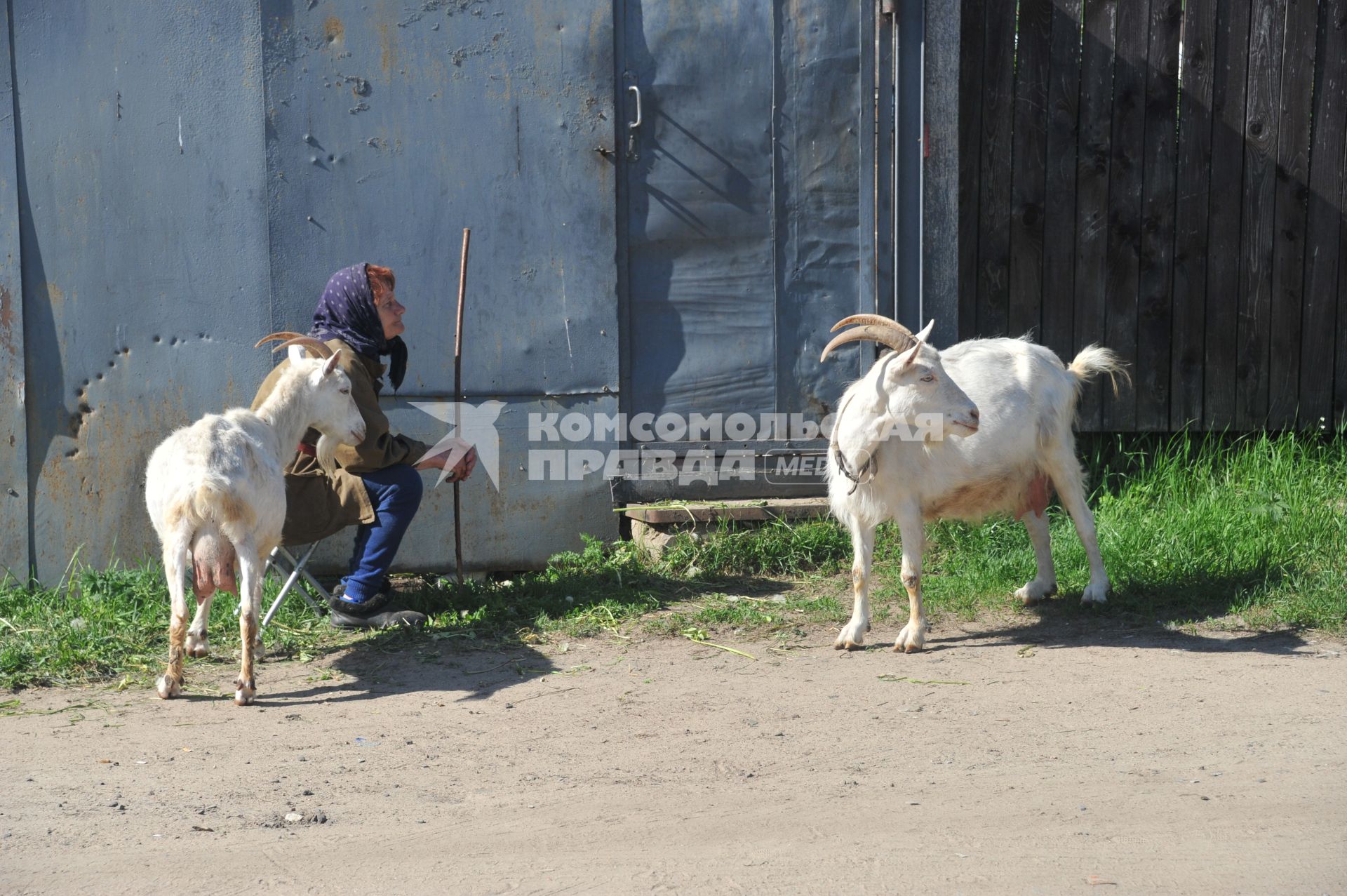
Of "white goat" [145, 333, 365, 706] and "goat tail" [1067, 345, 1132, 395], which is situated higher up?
"goat tail" [1067, 345, 1132, 395]

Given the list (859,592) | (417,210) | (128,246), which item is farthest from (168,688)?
(859,592)

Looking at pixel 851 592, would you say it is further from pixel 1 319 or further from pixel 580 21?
pixel 1 319

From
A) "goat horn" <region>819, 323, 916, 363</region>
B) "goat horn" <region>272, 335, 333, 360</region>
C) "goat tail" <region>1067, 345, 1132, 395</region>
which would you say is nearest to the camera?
"goat horn" <region>819, 323, 916, 363</region>

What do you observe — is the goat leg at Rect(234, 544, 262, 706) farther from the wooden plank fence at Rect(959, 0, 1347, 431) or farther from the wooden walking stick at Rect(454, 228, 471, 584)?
the wooden plank fence at Rect(959, 0, 1347, 431)

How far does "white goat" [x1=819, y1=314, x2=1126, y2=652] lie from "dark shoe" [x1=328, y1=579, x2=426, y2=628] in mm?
2075

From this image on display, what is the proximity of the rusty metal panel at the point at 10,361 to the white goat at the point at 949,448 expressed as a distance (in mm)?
4150

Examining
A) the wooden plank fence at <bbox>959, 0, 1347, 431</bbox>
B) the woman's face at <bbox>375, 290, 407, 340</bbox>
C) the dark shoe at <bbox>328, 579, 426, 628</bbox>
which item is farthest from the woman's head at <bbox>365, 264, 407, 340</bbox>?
the wooden plank fence at <bbox>959, 0, 1347, 431</bbox>

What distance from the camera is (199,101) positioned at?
6.17 m

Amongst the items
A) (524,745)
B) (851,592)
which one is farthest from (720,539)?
(524,745)

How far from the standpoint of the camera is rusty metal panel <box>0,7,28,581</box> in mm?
6062

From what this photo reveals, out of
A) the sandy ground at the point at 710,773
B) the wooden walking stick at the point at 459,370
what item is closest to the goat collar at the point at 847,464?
the sandy ground at the point at 710,773

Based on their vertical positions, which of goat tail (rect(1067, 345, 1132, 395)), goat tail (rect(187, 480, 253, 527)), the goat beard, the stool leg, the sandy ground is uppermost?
goat tail (rect(1067, 345, 1132, 395))

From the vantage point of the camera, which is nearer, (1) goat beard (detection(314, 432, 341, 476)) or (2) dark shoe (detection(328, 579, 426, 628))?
(1) goat beard (detection(314, 432, 341, 476))

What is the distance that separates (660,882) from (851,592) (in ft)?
10.7
